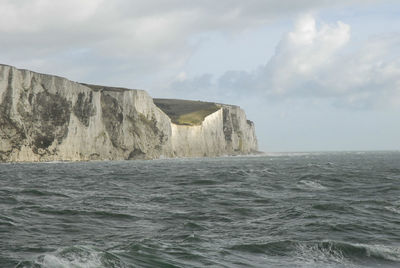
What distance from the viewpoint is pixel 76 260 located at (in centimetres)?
831

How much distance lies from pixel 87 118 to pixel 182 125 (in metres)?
41.8

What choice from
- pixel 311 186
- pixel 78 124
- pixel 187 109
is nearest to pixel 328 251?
pixel 311 186

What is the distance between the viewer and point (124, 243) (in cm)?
1066

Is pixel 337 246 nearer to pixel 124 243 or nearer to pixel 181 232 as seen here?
pixel 181 232

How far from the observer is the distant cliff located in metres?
70.4

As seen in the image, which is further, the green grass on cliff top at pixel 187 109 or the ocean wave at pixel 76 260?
the green grass on cliff top at pixel 187 109

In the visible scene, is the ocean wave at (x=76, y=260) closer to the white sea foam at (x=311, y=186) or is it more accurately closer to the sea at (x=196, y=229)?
the sea at (x=196, y=229)

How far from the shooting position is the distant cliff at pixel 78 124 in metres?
70.4

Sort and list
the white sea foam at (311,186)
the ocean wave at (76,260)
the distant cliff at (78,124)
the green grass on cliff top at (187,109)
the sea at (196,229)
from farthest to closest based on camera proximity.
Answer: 1. the green grass on cliff top at (187,109)
2. the distant cliff at (78,124)
3. the white sea foam at (311,186)
4. the sea at (196,229)
5. the ocean wave at (76,260)

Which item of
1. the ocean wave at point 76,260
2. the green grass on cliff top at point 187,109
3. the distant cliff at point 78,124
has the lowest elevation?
the ocean wave at point 76,260

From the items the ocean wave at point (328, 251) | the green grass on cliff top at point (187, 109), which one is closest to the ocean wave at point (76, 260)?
the ocean wave at point (328, 251)

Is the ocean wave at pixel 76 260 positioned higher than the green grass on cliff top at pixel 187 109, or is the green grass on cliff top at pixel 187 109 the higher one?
the green grass on cliff top at pixel 187 109

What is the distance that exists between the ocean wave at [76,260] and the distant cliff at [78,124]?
213 feet

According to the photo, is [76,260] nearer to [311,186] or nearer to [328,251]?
[328,251]
